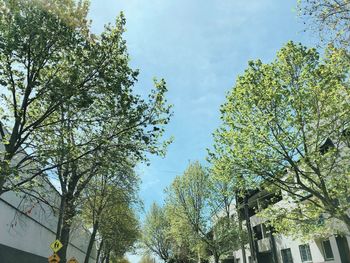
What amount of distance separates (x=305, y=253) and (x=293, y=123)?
1887cm

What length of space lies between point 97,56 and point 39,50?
5.98 feet

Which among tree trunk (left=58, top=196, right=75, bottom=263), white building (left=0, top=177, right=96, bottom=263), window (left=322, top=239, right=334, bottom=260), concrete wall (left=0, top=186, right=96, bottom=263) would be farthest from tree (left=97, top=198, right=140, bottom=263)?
window (left=322, top=239, right=334, bottom=260)

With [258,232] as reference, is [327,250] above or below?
below

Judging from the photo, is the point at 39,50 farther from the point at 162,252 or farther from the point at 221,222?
the point at 162,252

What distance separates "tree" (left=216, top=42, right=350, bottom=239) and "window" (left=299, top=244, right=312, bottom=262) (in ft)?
46.3

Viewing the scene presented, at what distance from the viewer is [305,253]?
99.8 ft

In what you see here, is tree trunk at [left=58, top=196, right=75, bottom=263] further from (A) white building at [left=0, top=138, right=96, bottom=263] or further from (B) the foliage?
(B) the foliage

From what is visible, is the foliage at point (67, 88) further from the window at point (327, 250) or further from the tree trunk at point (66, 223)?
the window at point (327, 250)

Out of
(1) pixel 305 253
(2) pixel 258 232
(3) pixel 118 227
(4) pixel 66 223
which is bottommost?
(1) pixel 305 253

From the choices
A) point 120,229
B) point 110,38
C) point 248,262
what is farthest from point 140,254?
point 110,38

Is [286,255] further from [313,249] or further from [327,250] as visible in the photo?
[327,250]

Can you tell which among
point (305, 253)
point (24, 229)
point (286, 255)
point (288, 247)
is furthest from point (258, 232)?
point (24, 229)

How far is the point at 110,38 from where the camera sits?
40.2ft

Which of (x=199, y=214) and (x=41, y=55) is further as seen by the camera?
(x=199, y=214)
